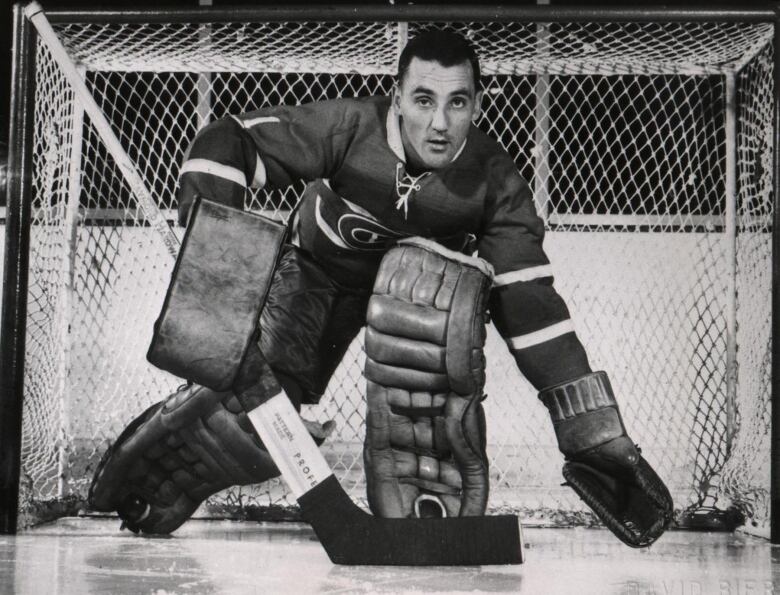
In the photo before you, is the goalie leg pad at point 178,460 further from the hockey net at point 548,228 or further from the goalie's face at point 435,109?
the goalie's face at point 435,109

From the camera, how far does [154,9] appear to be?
8.38ft

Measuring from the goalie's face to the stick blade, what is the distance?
84 cm

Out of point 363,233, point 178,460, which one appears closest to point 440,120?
point 363,233

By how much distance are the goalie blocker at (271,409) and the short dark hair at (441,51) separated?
655 mm

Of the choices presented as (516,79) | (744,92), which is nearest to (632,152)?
(516,79)

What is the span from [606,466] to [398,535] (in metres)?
0.57

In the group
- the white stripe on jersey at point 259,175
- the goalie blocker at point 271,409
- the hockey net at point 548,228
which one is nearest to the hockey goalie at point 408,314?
the white stripe on jersey at point 259,175

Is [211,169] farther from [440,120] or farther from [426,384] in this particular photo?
[426,384]

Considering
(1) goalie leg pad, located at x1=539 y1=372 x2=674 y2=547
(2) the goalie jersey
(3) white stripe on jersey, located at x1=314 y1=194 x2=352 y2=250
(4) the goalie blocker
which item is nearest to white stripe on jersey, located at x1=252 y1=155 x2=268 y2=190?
(2) the goalie jersey

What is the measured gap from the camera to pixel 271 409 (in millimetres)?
1898

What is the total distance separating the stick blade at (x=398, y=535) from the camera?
1.88 metres

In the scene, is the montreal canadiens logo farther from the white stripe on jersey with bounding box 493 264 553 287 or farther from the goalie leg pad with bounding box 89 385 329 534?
the goalie leg pad with bounding box 89 385 329 534

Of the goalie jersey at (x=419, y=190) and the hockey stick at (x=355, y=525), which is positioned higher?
the goalie jersey at (x=419, y=190)

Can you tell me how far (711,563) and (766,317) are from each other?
2.96ft
